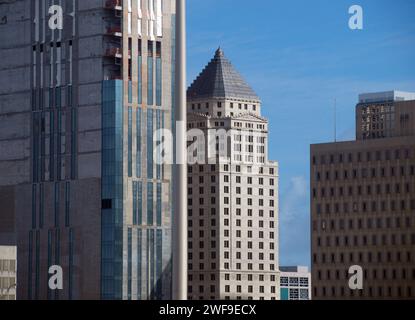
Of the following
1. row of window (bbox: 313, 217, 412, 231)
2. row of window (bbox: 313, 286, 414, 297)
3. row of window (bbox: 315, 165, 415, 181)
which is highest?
row of window (bbox: 315, 165, 415, 181)

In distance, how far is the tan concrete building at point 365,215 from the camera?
17462 cm

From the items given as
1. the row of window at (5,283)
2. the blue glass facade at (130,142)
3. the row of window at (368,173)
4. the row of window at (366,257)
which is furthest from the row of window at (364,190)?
the row of window at (5,283)

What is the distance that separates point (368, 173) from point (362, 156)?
9.53ft

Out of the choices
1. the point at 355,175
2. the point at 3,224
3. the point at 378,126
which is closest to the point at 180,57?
the point at 3,224

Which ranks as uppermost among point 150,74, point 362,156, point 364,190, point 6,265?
point 150,74

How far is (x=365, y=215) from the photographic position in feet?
584

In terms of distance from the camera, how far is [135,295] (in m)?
124

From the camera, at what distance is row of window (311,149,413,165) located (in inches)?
6944

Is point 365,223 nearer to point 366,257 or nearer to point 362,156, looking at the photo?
point 366,257

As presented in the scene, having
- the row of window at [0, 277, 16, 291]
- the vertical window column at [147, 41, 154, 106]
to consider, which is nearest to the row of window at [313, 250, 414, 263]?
the vertical window column at [147, 41, 154, 106]

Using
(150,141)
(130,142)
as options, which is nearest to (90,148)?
(130,142)

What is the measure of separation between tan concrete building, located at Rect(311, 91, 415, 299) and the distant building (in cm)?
6064

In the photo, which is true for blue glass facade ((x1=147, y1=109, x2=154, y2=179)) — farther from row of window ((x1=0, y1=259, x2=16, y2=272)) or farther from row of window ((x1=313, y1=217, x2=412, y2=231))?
row of window ((x1=313, y1=217, x2=412, y2=231))

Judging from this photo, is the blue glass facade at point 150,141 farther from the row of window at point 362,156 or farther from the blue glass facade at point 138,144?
the row of window at point 362,156
